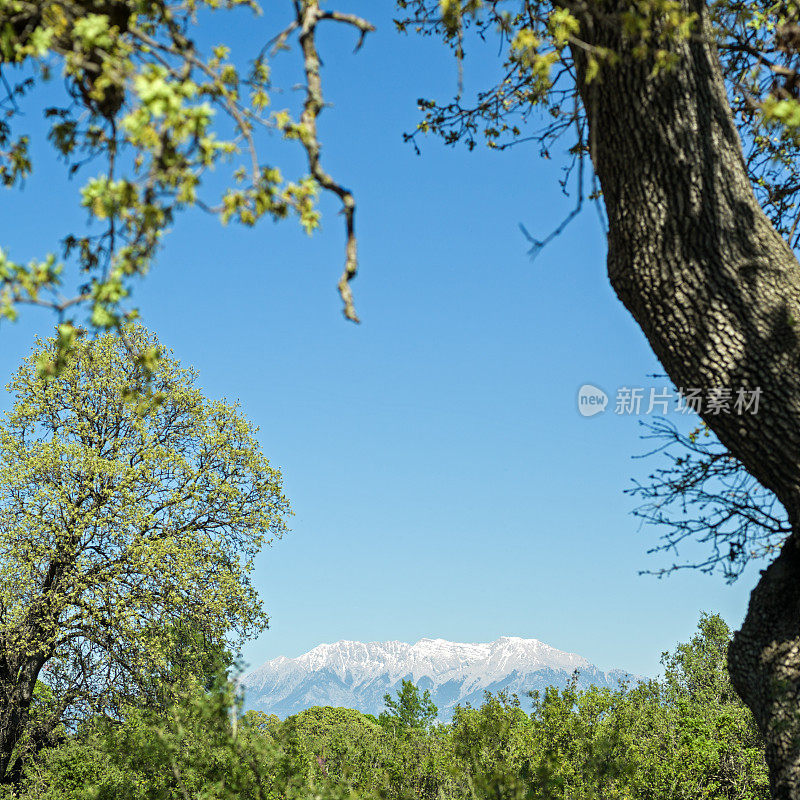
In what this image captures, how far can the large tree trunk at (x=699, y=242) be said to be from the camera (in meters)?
3.93

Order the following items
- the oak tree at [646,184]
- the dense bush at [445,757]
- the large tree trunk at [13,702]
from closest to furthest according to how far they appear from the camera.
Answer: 1. the oak tree at [646,184]
2. the dense bush at [445,757]
3. the large tree trunk at [13,702]

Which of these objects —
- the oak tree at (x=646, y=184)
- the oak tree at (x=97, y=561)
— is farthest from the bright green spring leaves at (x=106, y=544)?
the oak tree at (x=646, y=184)

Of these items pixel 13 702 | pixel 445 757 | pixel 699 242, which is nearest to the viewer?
pixel 699 242

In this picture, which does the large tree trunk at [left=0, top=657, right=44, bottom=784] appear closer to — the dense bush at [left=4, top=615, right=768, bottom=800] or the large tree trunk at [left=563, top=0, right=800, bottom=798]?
the dense bush at [left=4, top=615, right=768, bottom=800]

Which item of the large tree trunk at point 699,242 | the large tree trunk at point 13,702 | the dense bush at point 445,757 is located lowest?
the dense bush at point 445,757

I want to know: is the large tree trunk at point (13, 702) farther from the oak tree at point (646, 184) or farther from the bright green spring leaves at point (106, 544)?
the oak tree at point (646, 184)

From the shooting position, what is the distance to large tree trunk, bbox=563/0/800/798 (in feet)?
12.9

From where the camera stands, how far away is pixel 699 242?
4.03 m

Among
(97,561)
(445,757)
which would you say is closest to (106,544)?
(97,561)

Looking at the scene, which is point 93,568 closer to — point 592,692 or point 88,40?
point 592,692

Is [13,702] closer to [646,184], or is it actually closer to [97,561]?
[97,561]

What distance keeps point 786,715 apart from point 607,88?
405 cm

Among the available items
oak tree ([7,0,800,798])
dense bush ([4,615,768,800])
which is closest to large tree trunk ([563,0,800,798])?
oak tree ([7,0,800,798])

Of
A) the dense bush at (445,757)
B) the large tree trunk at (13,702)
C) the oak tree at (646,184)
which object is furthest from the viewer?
the large tree trunk at (13,702)
